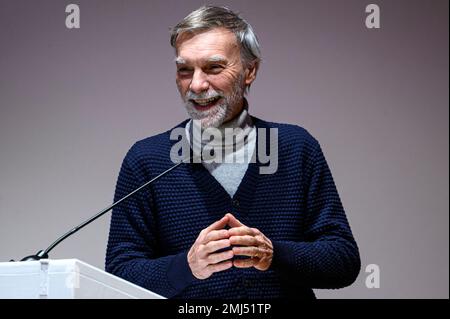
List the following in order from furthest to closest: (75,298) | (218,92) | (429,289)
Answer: (429,289), (218,92), (75,298)

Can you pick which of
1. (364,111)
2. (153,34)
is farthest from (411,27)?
(153,34)

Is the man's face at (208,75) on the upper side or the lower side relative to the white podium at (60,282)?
upper

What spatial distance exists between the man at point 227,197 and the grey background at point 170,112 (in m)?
0.57

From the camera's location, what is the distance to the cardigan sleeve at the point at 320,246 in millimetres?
1468

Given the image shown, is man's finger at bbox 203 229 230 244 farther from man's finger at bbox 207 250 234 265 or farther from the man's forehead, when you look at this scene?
the man's forehead

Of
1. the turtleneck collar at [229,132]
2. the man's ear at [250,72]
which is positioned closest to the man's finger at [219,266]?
the turtleneck collar at [229,132]

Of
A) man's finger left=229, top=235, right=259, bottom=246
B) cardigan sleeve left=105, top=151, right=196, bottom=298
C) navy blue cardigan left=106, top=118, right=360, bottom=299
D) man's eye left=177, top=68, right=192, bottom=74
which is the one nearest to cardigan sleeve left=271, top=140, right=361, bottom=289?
navy blue cardigan left=106, top=118, right=360, bottom=299

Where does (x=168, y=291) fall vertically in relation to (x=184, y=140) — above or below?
below

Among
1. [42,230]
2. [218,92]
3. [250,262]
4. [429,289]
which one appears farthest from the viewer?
[429,289]

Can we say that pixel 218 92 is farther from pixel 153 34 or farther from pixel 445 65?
pixel 445 65

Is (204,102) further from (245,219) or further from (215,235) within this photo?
(215,235)

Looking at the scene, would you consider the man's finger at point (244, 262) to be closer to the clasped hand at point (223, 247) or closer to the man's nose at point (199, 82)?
the clasped hand at point (223, 247)

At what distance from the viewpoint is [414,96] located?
8.07 ft

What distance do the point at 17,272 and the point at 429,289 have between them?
65.6 inches
